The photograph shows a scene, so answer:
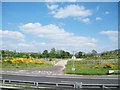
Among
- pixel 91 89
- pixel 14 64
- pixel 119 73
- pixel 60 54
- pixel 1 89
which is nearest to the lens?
pixel 1 89

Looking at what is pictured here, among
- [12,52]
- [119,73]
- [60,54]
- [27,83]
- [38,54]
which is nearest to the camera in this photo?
[27,83]

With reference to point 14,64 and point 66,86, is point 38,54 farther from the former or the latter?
point 66,86

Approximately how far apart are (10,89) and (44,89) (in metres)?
1.73

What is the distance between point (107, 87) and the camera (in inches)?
516

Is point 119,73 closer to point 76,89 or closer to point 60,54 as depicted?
point 76,89

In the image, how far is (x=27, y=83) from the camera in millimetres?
14359

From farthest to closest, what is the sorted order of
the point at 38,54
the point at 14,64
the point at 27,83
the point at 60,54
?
the point at 60,54 < the point at 38,54 < the point at 14,64 < the point at 27,83

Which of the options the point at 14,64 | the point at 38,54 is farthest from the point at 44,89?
the point at 38,54

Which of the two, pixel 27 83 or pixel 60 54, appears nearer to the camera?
pixel 27 83

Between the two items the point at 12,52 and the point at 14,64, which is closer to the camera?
the point at 14,64

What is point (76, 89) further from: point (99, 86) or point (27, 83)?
point (27, 83)

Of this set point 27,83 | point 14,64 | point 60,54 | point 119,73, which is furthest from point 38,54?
point 27,83

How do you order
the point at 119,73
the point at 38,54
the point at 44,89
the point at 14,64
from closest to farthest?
the point at 44,89
the point at 119,73
the point at 14,64
the point at 38,54

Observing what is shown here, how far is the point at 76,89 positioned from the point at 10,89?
3.24 m
